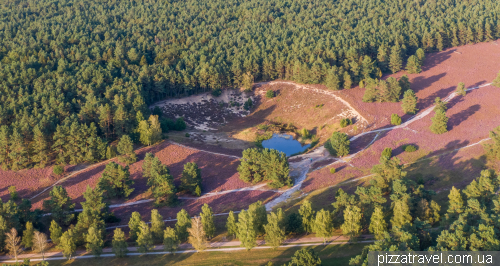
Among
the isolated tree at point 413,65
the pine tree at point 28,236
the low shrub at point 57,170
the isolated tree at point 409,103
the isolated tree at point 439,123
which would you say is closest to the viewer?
the pine tree at point 28,236

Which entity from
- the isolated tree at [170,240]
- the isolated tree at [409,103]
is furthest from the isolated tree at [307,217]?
the isolated tree at [409,103]

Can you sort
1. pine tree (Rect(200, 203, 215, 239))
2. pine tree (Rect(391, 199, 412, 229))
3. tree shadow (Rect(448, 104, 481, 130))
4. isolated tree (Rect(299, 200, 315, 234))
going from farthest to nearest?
tree shadow (Rect(448, 104, 481, 130)) < pine tree (Rect(200, 203, 215, 239)) < isolated tree (Rect(299, 200, 315, 234)) < pine tree (Rect(391, 199, 412, 229))

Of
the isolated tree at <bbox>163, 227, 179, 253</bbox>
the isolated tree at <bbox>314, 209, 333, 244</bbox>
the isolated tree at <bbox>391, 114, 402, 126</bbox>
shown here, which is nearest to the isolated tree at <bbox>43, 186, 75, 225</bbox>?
the isolated tree at <bbox>163, 227, 179, 253</bbox>

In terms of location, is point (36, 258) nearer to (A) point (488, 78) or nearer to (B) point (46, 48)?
(B) point (46, 48)

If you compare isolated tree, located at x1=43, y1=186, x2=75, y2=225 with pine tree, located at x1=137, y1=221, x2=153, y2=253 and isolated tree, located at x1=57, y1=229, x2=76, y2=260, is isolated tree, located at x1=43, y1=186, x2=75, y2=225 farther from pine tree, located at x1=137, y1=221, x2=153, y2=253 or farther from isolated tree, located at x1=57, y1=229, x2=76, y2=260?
pine tree, located at x1=137, y1=221, x2=153, y2=253

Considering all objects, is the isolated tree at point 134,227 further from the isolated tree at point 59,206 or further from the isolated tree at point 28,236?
the isolated tree at point 28,236

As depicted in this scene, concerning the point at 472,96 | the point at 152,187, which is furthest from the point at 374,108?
the point at 152,187
